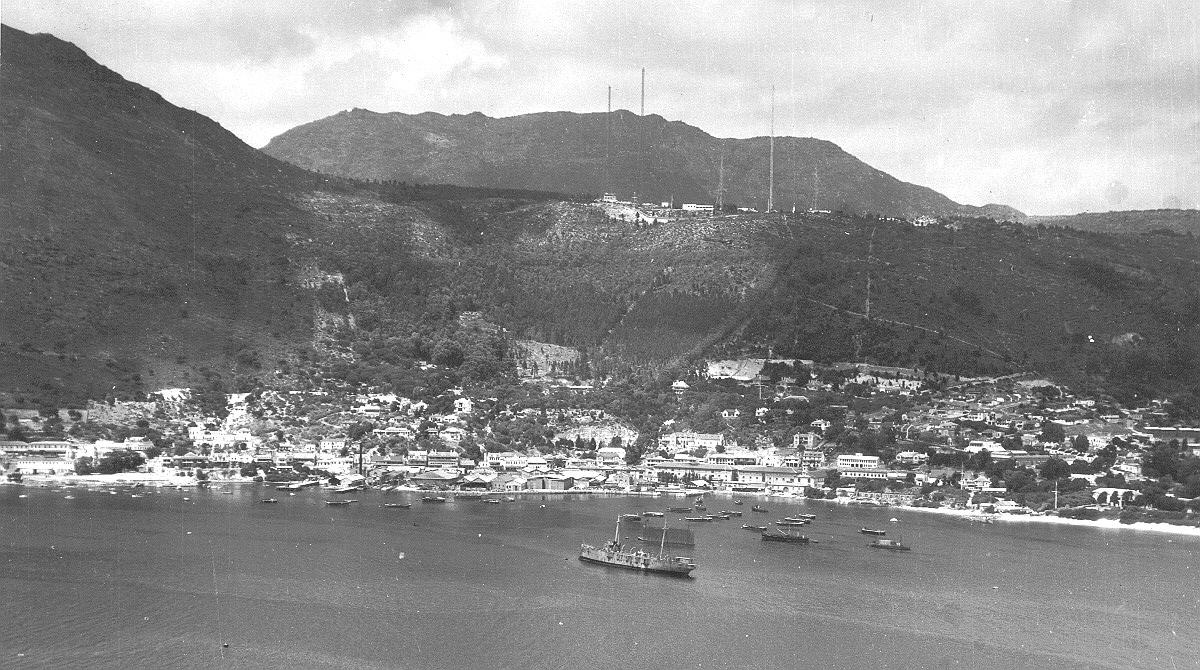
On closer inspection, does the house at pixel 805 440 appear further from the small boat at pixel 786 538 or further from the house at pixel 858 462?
the small boat at pixel 786 538

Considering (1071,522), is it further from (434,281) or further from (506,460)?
(434,281)

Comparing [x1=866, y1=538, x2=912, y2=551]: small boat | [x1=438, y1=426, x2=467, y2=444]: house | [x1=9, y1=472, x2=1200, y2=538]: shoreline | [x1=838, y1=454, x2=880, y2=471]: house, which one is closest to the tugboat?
[x1=866, y1=538, x2=912, y2=551]: small boat

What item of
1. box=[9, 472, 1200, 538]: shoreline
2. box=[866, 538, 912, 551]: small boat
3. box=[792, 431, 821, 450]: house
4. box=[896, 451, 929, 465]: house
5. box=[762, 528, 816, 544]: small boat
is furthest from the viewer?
box=[792, 431, 821, 450]: house

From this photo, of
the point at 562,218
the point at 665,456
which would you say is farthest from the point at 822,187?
the point at 665,456

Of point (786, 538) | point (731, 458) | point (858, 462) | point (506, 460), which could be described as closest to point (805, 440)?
point (731, 458)

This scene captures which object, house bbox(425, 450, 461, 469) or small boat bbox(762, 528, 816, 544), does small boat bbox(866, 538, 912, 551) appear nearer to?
small boat bbox(762, 528, 816, 544)
